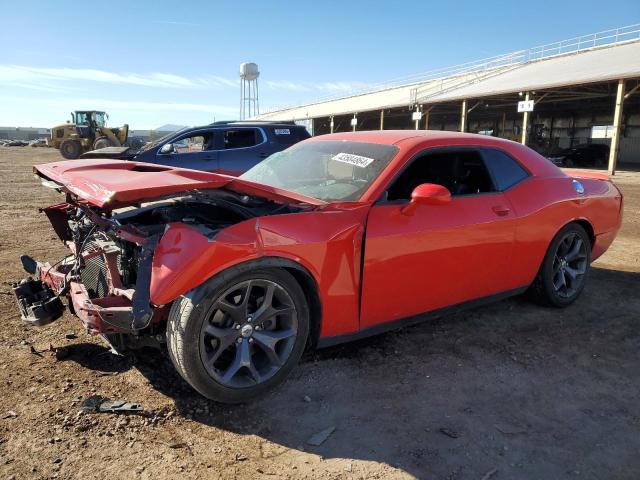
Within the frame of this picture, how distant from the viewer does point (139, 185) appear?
2.66 m

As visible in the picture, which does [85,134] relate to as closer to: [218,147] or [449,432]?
[218,147]

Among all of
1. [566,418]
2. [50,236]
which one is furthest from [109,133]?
[566,418]

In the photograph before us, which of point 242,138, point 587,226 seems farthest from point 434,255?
point 242,138

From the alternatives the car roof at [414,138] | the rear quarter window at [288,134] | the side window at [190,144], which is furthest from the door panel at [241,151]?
the car roof at [414,138]

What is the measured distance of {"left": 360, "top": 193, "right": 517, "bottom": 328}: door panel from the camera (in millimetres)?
3125

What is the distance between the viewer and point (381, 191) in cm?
321

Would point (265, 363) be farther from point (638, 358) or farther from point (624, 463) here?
point (638, 358)

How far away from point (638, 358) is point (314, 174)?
264 centimetres

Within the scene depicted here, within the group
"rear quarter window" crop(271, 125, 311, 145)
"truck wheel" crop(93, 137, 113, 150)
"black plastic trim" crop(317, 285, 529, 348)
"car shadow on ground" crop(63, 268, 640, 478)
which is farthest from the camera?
"truck wheel" crop(93, 137, 113, 150)

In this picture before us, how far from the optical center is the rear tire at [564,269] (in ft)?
14.1

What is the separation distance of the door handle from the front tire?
5.78ft

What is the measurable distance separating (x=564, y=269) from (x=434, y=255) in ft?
5.95

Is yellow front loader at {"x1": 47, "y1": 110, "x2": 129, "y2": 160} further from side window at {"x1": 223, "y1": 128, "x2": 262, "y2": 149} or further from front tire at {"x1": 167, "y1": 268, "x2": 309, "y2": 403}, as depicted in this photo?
front tire at {"x1": 167, "y1": 268, "x2": 309, "y2": 403}

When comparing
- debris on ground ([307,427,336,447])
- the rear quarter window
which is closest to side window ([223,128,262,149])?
the rear quarter window
